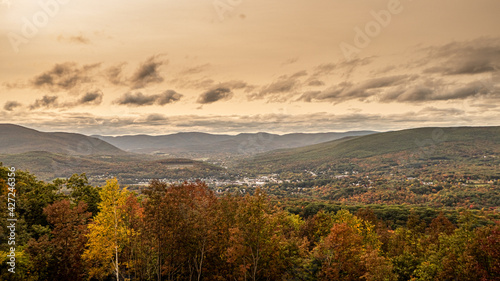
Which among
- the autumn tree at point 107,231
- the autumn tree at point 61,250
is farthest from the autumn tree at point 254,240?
the autumn tree at point 61,250

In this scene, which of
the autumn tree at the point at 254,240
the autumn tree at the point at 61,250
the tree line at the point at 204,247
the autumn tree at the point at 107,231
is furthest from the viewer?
the autumn tree at the point at 107,231

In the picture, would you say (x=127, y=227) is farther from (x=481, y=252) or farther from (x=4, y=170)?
(x=481, y=252)

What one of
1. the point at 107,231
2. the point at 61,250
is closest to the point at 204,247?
the point at 107,231

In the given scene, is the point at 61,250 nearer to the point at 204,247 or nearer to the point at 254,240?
the point at 204,247

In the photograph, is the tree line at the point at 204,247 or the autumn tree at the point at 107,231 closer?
the tree line at the point at 204,247

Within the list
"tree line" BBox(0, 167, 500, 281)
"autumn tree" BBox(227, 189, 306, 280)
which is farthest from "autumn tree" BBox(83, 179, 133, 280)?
"autumn tree" BBox(227, 189, 306, 280)

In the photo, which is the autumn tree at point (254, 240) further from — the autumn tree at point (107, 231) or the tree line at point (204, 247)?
the autumn tree at point (107, 231)

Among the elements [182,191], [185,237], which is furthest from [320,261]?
[182,191]

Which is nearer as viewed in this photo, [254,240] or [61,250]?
[254,240]

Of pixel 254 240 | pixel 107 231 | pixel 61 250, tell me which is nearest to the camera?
pixel 254 240

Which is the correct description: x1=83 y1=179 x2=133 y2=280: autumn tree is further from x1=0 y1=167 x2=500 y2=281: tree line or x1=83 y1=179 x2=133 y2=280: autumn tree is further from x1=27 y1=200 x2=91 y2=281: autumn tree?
x1=27 y1=200 x2=91 y2=281: autumn tree

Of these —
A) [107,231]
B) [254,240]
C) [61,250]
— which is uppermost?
[107,231]
